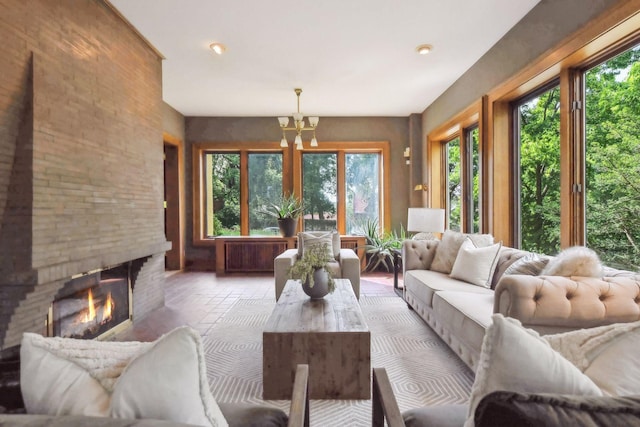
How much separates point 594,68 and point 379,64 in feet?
6.82

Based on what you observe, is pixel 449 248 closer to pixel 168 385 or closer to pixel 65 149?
pixel 168 385

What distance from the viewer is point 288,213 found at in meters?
5.89

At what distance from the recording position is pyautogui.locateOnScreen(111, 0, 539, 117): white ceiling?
2807 mm

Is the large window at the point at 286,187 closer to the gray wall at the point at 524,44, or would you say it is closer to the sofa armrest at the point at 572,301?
the gray wall at the point at 524,44

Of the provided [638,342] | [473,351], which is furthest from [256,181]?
[638,342]

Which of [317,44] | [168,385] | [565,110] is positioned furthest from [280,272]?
[168,385]

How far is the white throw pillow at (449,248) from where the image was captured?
132 inches

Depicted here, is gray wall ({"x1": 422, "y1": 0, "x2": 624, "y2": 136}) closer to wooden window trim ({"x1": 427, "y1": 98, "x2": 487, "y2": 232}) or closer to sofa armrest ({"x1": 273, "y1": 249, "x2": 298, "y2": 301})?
wooden window trim ({"x1": 427, "y1": 98, "x2": 487, "y2": 232})

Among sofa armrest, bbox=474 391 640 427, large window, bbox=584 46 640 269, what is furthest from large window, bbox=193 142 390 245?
sofa armrest, bbox=474 391 640 427

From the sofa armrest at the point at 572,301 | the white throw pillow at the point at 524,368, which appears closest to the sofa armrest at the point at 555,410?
the white throw pillow at the point at 524,368

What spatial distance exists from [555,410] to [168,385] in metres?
0.69

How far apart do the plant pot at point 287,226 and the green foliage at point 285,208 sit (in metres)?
0.07

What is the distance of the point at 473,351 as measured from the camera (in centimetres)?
207

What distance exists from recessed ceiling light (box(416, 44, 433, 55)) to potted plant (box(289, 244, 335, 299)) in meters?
2.48
